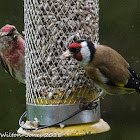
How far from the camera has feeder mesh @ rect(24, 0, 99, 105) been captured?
3.44 meters

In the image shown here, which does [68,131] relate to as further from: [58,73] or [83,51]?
[83,51]

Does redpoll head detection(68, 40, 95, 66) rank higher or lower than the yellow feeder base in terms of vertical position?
higher


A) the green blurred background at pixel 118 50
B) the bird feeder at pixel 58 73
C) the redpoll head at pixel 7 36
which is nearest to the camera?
the bird feeder at pixel 58 73

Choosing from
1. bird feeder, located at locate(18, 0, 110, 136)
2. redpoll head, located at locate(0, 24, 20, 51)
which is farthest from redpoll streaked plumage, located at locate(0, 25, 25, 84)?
bird feeder, located at locate(18, 0, 110, 136)

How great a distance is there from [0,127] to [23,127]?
8.18 feet

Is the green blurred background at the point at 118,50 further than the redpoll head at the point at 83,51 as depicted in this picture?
Yes

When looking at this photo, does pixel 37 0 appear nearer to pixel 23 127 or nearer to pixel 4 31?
pixel 4 31

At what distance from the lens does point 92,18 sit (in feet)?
11.8

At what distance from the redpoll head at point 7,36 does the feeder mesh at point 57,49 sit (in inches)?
21.1

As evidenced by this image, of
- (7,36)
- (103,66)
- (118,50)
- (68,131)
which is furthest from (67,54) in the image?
(118,50)

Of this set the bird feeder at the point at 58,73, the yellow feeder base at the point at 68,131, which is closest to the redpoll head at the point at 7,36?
the bird feeder at the point at 58,73

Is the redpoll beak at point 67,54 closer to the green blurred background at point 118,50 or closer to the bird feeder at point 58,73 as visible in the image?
the bird feeder at point 58,73

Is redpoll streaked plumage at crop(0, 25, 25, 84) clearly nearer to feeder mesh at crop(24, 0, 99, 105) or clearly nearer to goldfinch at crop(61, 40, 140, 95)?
feeder mesh at crop(24, 0, 99, 105)

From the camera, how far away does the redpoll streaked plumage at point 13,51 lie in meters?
4.08
